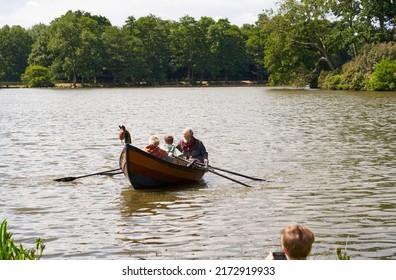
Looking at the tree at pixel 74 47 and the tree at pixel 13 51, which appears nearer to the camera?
the tree at pixel 74 47

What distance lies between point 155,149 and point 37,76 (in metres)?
95.1

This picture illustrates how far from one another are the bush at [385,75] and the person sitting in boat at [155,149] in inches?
1908

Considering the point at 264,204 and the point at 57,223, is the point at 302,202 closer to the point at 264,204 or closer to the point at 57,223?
the point at 264,204

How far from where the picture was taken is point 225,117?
122 feet

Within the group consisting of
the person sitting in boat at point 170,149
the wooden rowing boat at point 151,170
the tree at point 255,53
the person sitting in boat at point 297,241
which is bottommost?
the wooden rowing boat at point 151,170

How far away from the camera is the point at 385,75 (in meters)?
59.7

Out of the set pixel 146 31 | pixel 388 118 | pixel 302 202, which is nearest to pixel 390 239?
pixel 302 202

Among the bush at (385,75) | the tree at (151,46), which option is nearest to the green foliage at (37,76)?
the tree at (151,46)

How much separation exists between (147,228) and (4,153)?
40.3 ft

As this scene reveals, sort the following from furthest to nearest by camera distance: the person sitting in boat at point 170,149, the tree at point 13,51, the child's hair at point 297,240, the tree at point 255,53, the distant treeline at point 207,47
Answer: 1. the tree at point 255,53
2. the tree at point 13,51
3. the distant treeline at point 207,47
4. the person sitting in boat at point 170,149
5. the child's hair at point 297,240

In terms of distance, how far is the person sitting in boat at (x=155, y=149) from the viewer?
1401 cm

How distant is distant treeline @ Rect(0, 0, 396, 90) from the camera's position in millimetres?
69688

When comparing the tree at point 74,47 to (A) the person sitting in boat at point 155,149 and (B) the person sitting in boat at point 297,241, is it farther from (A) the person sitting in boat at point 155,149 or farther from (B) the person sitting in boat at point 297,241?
(B) the person sitting in boat at point 297,241

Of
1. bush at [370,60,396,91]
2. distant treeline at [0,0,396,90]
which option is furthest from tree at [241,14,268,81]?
bush at [370,60,396,91]
